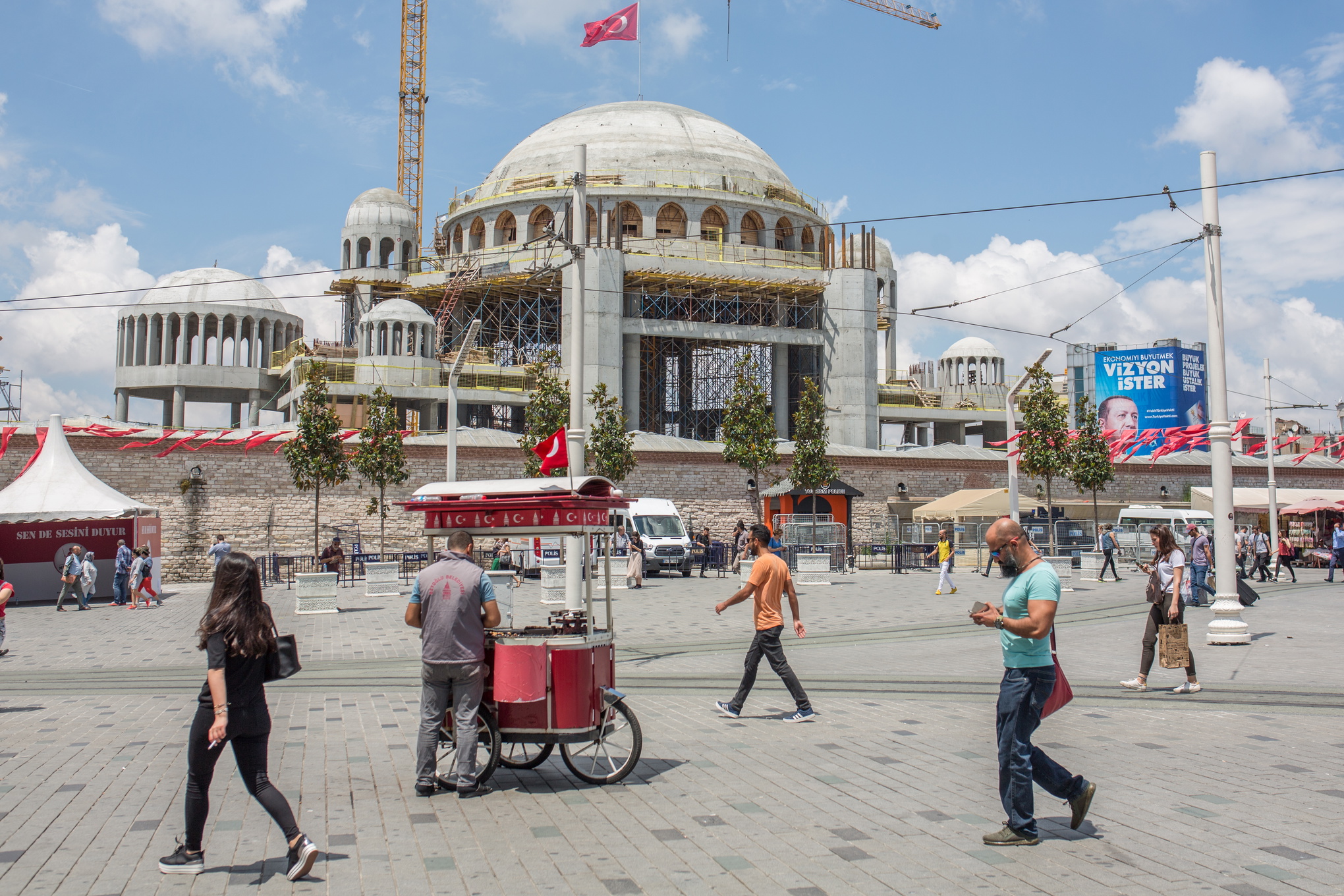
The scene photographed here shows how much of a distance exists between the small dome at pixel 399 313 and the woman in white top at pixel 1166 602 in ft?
146

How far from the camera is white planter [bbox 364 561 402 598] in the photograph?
23.7 metres

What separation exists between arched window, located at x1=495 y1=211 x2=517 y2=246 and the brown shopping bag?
49292 millimetres

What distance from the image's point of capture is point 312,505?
34625 millimetres

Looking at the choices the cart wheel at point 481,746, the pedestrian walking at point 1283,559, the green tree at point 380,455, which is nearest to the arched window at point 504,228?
the green tree at point 380,455

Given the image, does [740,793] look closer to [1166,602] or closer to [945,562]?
[1166,602]

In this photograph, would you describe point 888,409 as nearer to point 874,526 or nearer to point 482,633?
point 874,526

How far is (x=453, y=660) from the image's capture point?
21.4 feet

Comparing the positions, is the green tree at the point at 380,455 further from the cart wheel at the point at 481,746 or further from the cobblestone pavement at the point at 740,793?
the cart wheel at the point at 481,746

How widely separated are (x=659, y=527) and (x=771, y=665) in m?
20.6

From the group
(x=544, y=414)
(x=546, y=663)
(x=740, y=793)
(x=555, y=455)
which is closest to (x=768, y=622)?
(x=740, y=793)

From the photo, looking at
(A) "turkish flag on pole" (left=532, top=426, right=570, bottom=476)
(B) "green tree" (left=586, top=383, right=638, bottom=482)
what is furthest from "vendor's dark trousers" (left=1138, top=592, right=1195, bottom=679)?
(B) "green tree" (left=586, top=383, right=638, bottom=482)

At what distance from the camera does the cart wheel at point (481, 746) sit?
6672 millimetres

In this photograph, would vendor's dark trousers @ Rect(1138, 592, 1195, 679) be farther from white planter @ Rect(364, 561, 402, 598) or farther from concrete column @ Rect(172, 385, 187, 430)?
concrete column @ Rect(172, 385, 187, 430)

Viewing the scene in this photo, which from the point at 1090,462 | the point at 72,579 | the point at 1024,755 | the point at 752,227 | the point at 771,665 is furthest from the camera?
the point at 752,227
